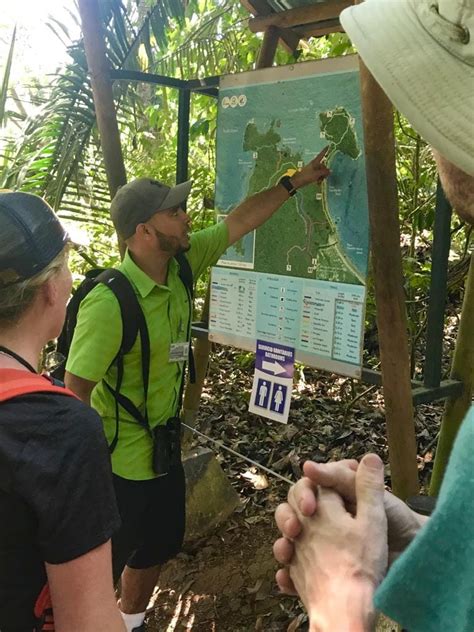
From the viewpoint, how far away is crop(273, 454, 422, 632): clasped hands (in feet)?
2.63

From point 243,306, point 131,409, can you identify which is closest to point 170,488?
point 131,409

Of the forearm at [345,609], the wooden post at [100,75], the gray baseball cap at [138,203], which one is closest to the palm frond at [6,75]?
the wooden post at [100,75]

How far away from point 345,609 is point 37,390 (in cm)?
81

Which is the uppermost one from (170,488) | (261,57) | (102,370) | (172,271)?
(261,57)

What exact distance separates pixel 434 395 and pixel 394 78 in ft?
5.58

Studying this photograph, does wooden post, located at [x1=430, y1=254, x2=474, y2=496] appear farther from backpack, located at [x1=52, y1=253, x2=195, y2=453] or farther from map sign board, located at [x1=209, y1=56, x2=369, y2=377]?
backpack, located at [x1=52, y1=253, x2=195, y2=453]

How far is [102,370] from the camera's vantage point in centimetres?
239

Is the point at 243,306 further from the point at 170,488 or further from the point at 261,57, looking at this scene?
the point at 261,57

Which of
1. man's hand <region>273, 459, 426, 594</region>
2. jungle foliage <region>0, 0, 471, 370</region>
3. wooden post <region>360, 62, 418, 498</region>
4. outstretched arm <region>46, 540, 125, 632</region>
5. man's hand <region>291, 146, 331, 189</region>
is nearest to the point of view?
man's hand <region>273, 459, 426, 594</region>

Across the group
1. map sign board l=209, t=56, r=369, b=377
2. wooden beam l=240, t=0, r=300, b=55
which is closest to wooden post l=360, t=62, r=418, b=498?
map sign board l=209, t=56, r=369, b=377

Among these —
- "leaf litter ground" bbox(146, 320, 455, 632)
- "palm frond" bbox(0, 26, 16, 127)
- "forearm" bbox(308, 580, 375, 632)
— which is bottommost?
"leaf litter ground" bbox(146, 320, 455, 632)

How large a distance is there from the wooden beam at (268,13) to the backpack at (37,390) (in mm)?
2474

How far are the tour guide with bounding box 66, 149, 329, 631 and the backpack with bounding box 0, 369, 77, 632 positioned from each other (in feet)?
3.36

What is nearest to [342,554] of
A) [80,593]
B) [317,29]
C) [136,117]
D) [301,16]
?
[80,593]
